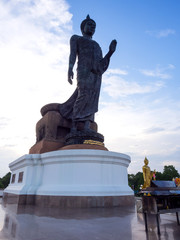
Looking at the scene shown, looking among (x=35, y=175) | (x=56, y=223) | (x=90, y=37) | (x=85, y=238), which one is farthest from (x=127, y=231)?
(x=90, y=37)

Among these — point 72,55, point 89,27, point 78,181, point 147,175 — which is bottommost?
point 78,181

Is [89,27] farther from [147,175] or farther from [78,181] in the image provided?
[147,175]

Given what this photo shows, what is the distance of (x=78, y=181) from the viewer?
686 cm

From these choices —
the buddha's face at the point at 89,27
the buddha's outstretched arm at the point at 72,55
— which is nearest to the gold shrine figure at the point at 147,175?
the buddha's outstretched arm at the point at 72,55

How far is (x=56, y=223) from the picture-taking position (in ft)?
12.6

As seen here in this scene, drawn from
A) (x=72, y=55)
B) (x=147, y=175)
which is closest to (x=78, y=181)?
(x=147, y=175)

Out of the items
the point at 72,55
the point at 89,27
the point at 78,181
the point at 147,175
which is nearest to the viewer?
the point at 147,175

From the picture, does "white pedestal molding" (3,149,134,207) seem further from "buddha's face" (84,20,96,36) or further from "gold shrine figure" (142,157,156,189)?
"buddha's face" (84,20,96,36)

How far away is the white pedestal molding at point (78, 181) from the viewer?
642cm

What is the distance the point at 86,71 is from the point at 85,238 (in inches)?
329

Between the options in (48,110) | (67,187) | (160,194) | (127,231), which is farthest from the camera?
(48,110)

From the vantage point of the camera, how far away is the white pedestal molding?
21.1ft

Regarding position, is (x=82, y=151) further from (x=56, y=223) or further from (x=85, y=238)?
(x=85, y=238)

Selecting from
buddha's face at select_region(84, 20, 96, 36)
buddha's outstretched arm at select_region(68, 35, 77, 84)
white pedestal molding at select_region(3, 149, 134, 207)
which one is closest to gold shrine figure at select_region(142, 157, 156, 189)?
white pedestal molding at select_region(3, 149, 134, 207)
